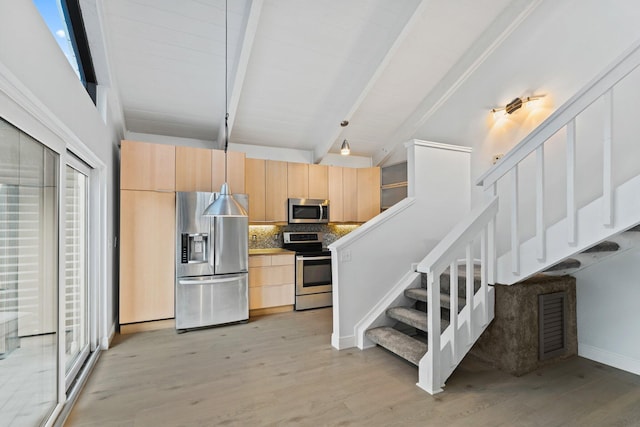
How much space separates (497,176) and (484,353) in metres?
1.60

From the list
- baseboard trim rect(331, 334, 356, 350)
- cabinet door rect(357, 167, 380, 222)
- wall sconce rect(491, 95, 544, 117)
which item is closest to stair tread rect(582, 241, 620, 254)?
wall sconce rect(491, 95, 544, 117)

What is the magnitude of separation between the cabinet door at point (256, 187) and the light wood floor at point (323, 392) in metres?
2.07

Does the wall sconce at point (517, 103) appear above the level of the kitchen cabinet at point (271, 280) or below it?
above

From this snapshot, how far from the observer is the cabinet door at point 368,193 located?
5.46m

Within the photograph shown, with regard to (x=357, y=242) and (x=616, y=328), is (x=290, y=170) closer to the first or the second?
(x=357, y=242)

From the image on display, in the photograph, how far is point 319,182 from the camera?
5191mm

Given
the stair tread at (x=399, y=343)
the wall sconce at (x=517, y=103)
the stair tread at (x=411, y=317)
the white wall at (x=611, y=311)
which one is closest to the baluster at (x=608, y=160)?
the white wall at (x=611, y=311)

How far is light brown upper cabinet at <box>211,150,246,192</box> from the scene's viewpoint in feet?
13.4

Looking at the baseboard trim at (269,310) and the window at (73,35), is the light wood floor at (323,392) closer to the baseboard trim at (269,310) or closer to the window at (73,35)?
the baseboard trim at (269,310)

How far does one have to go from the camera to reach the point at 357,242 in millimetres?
3197

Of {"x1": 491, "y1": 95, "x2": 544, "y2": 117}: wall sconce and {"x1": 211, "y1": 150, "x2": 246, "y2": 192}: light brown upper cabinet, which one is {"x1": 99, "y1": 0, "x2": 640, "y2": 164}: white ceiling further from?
{"x1": 211, "y1": 150, "x2": 246, "y2": 192}: light brown upper cabinet

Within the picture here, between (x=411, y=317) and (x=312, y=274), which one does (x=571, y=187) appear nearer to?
(x=411, y=317)

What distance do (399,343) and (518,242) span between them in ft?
4.37

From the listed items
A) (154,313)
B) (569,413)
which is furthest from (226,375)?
(569,413)
